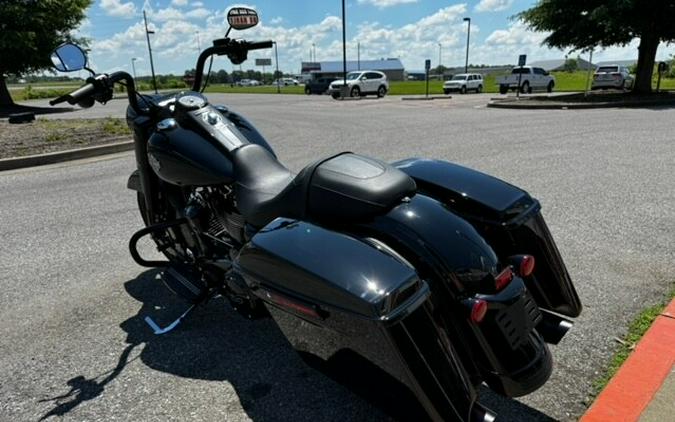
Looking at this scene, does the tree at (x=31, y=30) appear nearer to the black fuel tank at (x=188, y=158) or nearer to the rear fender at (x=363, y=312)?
the black fuel tank at (x=188, y=158)

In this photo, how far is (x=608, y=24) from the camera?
687 inches

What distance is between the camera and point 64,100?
107 inches

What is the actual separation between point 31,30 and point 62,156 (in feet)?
50.7

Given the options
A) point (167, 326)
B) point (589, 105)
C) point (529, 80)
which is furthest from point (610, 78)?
point (167, 326)

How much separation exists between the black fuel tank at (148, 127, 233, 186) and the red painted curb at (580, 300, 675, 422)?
2.08m

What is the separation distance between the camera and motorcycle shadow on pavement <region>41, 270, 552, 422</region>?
1.76 m

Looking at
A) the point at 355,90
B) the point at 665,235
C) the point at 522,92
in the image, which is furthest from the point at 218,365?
the point at 522,92

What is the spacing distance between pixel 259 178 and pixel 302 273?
97 cm

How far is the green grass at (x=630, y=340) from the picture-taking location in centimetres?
234

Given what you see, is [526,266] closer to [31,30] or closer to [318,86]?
[31,30]

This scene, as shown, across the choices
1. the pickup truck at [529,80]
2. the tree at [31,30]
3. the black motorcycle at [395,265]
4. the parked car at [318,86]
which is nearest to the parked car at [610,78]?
the pickup truck at [529,80]

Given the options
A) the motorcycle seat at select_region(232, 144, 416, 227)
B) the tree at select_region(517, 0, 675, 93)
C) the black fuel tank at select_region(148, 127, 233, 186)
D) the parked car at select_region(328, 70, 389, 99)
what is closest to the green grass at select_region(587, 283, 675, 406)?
the motorcycle seat at select_region(232, 144, 416, 227)

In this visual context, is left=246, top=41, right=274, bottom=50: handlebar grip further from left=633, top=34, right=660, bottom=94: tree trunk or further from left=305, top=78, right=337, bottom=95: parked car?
left=305, top=78, right=337, bottom=95: parked car

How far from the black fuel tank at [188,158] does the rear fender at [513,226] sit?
3.57 ft
